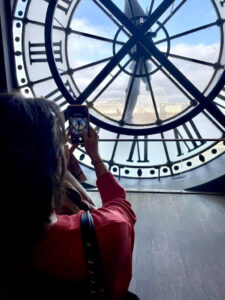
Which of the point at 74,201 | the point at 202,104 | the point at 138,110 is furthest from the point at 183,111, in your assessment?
the point at 74,201

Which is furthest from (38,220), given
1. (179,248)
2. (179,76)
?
(179,248)

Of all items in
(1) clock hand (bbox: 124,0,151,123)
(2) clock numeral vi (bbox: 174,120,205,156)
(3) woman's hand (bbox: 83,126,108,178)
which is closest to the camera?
(3) woman's hand (bbox: 83,126,108,178)

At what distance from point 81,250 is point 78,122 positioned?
50 cm

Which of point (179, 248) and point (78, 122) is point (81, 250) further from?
point (179, 248)

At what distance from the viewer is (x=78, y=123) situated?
83 centimetres

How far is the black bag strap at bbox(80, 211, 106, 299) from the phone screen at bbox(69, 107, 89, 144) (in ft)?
1.38

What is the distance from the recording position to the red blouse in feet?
1.33

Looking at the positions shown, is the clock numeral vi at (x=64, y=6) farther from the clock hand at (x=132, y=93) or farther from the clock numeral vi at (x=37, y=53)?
the clock hand at (x=132, y=93)

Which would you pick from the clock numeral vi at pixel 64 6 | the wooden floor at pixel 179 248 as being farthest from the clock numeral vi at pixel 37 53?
the wooden floor at pixel 179 248

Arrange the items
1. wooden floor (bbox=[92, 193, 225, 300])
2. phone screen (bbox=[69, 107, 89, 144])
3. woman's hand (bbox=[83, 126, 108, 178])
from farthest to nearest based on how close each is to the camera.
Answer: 1. wooden floor (bbox=[92, 193, 225, 300])
2. phone screen (bbox=[69, 107, 89, 144])
3. woman's hand (bbox=[83, 126, 108, 178])

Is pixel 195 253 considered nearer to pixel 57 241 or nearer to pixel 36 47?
pixel 57 241

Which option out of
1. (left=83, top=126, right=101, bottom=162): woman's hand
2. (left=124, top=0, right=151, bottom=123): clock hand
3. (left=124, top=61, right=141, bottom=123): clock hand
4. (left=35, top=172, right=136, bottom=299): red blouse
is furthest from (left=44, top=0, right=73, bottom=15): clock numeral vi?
(left=35, top=172, right=136, bottom=299): red blouse

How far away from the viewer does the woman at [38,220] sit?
1.23 feet

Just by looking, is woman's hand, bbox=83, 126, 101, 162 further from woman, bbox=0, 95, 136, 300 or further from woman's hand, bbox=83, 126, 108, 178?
woman, bbox=0, 95, 136, 300
